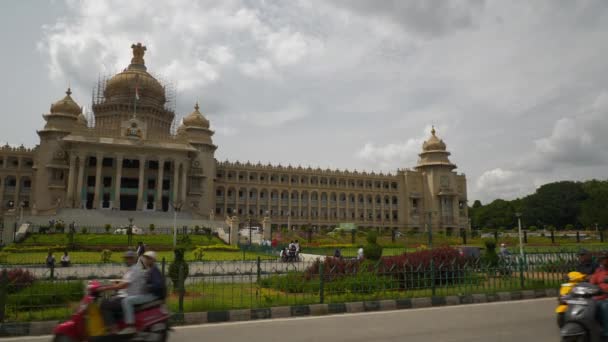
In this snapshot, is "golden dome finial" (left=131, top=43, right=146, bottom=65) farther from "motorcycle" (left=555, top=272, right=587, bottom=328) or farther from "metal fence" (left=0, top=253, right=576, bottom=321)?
"motorcycle" (left=555, top=272, right=587, bottom=328)

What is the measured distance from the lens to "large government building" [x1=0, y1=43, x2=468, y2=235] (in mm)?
47656

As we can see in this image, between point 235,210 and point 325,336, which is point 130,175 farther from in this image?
point 325,336

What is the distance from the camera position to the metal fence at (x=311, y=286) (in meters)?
8.88

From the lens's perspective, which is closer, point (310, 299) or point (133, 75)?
point (310, 299)

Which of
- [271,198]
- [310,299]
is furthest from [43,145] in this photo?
[310,299]

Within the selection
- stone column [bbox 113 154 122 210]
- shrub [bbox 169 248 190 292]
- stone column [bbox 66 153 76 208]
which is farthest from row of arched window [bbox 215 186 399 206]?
shrub [bbox 169 248 190 292]

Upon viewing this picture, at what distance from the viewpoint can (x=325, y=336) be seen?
289 inches

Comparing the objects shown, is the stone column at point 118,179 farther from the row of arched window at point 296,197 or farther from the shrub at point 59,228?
the row of arched window at point 296,197

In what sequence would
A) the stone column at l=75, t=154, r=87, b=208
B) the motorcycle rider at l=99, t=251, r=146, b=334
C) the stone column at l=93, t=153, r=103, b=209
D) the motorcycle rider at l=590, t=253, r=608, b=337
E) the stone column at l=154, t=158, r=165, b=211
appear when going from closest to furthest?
the motorcycle rider at l=99, t=251, r=146, b=334 < the motorcycle rider at l=590, t=253, r=608, b=337 < the stone column at l=75, t=154, r=87, b=208 < the stone column at l=93, t=153, r=103, b=209 < the stone column at l=154, t=158, r=165, b=211

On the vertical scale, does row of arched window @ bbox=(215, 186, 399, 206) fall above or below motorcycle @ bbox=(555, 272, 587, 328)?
above

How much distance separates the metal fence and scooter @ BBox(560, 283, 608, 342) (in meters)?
5.12

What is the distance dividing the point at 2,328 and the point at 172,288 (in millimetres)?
4760

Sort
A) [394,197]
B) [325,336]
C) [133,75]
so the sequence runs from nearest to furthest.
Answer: [325,336] → [133,75] → [394,197]

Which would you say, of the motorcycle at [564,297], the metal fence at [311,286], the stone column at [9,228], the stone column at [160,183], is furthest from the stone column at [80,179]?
the motorcycle at [564,297]
